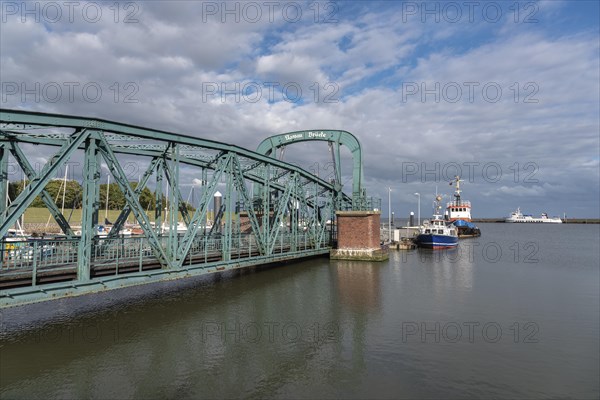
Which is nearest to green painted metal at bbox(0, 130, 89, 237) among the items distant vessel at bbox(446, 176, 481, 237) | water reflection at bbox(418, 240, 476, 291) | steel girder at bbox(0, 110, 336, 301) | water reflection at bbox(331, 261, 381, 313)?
steel girder at bbox(0, 110, 336, 301)

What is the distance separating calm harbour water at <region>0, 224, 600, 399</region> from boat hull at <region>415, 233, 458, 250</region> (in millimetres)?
31182

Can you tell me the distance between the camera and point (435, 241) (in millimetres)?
56656

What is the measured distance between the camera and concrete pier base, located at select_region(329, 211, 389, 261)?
37875 millimetres

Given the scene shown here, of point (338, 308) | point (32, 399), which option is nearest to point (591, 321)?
point (338, 308)


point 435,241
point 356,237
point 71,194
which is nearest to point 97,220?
point 356,237

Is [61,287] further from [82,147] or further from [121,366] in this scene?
[82,147]

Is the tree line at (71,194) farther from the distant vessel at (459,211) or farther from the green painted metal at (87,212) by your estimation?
the distant vessel at (459,211)

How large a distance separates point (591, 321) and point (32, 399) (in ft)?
73.5

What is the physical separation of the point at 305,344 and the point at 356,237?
24706 mm

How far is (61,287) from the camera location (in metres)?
13.2

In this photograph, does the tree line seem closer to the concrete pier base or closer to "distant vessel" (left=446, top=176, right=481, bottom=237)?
the concrete pier base

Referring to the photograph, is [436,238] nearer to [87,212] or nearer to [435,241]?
[435,241]

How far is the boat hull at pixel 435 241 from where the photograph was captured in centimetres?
5666

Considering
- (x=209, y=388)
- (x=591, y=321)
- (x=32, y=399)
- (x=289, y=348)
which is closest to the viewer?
(x=32, y=399)
